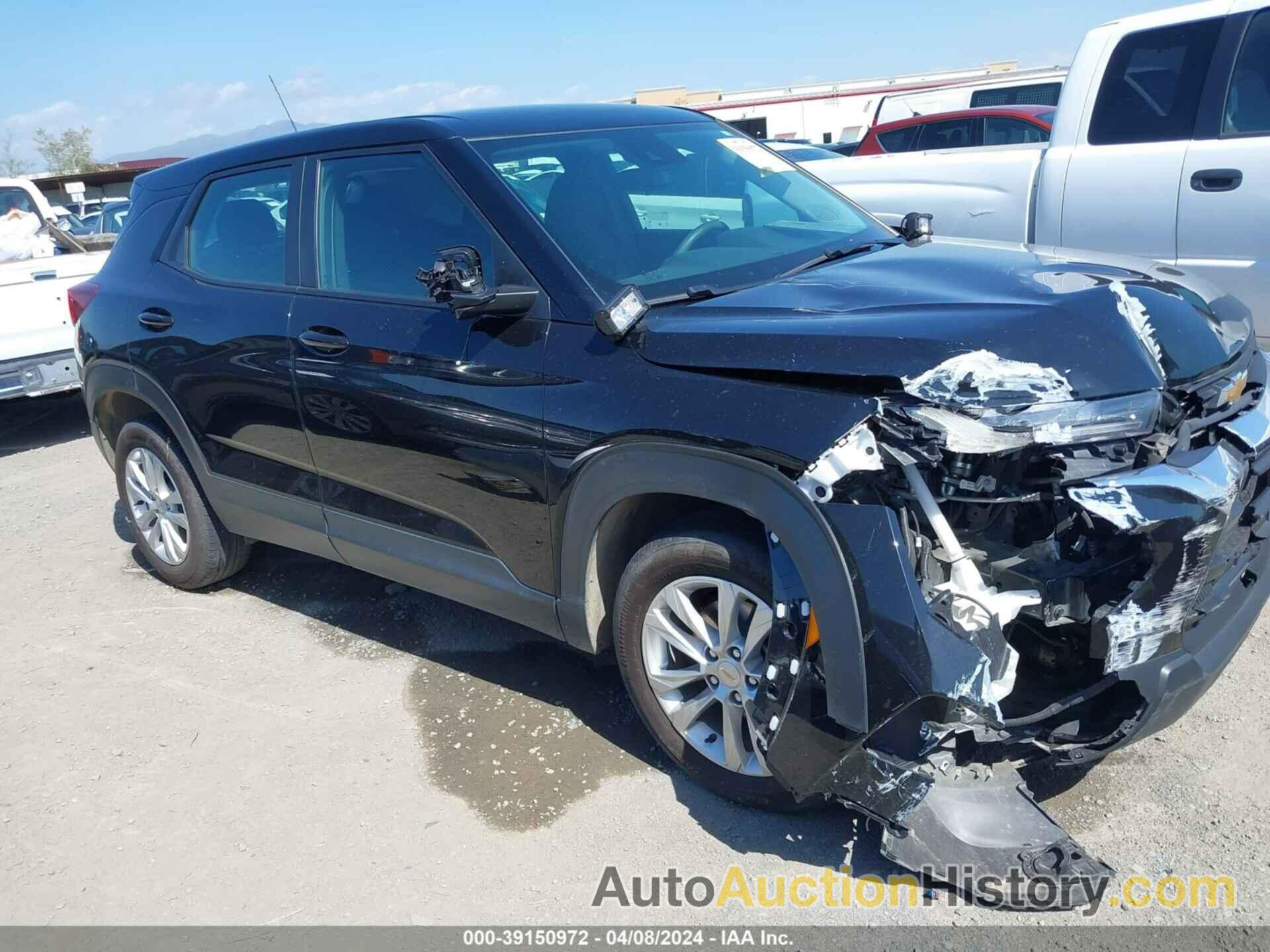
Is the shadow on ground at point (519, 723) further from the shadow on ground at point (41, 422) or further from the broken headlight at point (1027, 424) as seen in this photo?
the shadow on ground at point (41, 422)

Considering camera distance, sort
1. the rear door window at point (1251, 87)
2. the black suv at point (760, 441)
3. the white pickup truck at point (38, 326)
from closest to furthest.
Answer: the black suv at point (760, 441), the rear door window at point (1251, 87), the white pickup truck at point (38, 326)

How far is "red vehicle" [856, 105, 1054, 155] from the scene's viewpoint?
10453 millimetres

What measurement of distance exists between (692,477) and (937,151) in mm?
4601

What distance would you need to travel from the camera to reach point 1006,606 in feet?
7.91

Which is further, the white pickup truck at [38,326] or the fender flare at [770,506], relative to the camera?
the white pickup truck at [38,326]

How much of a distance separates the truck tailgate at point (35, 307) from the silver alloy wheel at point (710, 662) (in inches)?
261

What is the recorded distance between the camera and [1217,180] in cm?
488

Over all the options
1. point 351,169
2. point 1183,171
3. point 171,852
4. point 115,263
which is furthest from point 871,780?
point 115,263

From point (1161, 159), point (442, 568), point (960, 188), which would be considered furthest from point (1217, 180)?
point (442, 568)

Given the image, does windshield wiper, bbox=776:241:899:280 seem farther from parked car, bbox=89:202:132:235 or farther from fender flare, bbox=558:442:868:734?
parked car, bbox=89:202:132:235

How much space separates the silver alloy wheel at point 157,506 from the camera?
16.0 feet

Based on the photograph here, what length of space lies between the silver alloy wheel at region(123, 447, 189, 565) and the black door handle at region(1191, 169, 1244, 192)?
5.02m

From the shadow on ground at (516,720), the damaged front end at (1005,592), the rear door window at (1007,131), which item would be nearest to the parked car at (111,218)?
the shadow on ground at (516,720)

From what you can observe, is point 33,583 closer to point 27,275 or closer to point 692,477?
point 27,275
